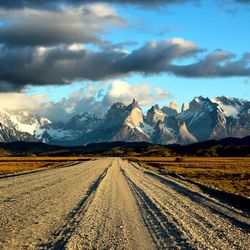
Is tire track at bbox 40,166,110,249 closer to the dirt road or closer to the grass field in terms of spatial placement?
the dirt road

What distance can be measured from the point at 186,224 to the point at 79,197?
13624 millimetres

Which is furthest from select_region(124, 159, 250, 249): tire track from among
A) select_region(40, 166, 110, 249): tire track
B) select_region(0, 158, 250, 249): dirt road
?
select_region(40, 166, 110, 249): tire track

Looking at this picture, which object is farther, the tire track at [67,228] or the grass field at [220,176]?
the grass field at [220,176]

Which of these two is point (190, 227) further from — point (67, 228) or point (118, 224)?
point (67, 228)

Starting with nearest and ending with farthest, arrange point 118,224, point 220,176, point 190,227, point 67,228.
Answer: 1. point 67,228
2. point 190,227
3. point 118,224
4. point 220,176

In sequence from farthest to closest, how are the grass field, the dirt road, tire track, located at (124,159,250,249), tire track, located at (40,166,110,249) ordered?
the grass field → tire track, located at (124,159,250,249) → the dirt road → tire track, located at (40,166,110,249)

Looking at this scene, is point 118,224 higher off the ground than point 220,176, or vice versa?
point 118,224

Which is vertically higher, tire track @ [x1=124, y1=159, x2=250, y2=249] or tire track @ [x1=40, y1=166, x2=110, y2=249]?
tire track @ [x1=40, y1=166, x2=110, y2=249]

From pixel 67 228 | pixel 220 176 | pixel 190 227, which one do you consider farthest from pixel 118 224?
pixel 220 176

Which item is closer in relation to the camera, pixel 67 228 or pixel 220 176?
pixel 67 228

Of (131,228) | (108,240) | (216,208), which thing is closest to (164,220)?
(131,228)

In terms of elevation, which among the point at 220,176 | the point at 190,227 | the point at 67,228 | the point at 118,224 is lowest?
the point at 220,176

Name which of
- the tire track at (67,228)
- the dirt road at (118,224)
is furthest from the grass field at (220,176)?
the tire track at (67,228)

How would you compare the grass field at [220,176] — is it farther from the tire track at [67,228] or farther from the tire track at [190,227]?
the tire track at [67,228]
